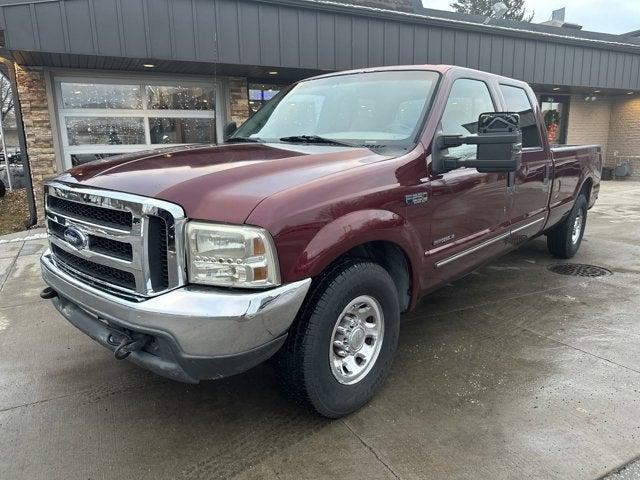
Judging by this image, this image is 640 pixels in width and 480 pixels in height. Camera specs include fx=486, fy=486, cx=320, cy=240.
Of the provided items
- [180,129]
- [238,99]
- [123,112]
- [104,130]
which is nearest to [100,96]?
[123,112]

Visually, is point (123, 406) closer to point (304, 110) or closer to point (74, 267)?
point (74, 267)

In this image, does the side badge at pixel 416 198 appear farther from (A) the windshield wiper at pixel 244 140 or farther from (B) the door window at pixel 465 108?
(A) the windshield wiper at pixel 244 140

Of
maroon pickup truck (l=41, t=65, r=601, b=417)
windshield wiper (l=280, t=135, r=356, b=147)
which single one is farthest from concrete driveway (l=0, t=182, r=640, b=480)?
windshield wiper (l=280, t=135, r=356, b=147)

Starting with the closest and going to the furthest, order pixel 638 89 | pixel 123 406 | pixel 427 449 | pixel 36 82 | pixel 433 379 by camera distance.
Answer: pixel 427 449 → pixel 123 406 → pixel 433 379 → pixel 36 82 → pixel 638 89

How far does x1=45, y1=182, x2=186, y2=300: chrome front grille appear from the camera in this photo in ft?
6.89

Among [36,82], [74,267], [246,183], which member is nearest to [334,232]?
[246,183]

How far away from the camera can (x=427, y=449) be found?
2441mm

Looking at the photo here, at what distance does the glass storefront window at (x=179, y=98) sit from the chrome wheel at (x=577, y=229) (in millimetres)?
6751

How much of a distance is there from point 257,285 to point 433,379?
5.21 ft

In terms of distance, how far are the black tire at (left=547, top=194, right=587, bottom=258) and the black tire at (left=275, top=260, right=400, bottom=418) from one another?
154 inches

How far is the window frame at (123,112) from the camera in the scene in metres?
8.40

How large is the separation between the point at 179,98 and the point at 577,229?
7.16 m

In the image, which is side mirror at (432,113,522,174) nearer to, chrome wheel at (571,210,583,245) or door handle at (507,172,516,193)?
door handle at (507,172,516,193)

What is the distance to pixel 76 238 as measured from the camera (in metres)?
2.54
